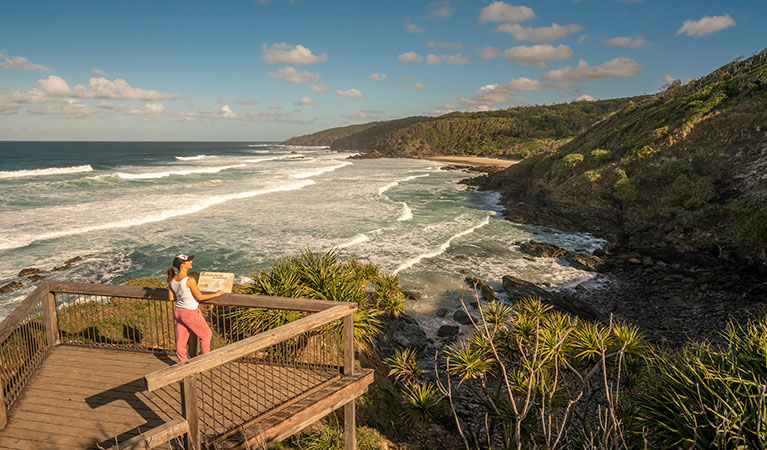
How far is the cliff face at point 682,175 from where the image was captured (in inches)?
805

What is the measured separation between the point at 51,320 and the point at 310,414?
4.90 metres

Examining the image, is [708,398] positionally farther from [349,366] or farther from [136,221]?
[136,221]

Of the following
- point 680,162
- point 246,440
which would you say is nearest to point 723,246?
point 680,162

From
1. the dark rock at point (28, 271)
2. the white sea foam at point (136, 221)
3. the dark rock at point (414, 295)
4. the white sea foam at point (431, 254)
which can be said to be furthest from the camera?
the white sea foam at point (136, 221)

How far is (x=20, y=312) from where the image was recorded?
216 inches

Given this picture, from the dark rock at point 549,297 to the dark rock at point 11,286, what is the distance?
20.2 metres

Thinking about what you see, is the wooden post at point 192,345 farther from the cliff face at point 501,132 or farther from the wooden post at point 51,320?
the cliff face at point 501,132

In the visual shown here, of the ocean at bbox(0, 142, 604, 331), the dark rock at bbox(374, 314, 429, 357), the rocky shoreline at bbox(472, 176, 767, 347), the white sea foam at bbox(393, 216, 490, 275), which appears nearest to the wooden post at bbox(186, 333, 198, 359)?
the dark rock at bbox(374, 314, 429, 357)

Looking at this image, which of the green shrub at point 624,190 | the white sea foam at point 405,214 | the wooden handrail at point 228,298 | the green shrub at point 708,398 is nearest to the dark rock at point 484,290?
the green shrub at point 708,398

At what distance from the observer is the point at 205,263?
65.2 ft

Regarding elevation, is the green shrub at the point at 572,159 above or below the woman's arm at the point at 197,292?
above

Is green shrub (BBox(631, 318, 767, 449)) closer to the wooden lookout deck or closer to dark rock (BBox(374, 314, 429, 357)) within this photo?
the wooden lookout deck

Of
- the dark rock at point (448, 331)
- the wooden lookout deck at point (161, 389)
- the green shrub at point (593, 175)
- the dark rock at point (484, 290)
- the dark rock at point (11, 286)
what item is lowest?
the dark rock at point (448, 331)

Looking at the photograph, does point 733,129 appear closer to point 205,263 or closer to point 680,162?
point 680,162
